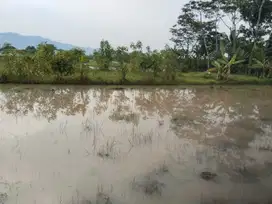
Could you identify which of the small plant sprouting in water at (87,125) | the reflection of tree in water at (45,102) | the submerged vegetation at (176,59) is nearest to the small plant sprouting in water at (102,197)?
the small plant sprouting in water at (87,125)

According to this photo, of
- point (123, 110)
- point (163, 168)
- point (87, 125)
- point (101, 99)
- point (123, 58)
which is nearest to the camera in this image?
point (163, 168)

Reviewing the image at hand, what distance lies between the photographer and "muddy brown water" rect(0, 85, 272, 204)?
3490 millimetres

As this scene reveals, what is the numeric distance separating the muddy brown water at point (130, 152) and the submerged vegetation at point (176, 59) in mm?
3826

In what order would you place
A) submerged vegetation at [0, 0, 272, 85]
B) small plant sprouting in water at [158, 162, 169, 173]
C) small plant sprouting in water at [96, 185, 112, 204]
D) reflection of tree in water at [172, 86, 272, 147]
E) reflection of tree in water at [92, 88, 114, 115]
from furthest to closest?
submerged vegetation at [0, 0, 272, 85]
reflection of tree in water at [92, 88, 114, 115]
reflection of tree in water at [172, 86, 272, 147]
small plant sprouting in water at [158, 162, 169, 173]
small plant sprouting in water at [96, 185, 112, 204]

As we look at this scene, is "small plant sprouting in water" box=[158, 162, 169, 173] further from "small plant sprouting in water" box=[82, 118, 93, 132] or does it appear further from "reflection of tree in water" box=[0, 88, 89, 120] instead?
"reflection of tree in water" box=[0, 88, 89, 120]

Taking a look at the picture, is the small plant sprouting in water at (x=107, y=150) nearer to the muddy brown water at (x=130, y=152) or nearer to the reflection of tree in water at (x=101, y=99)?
the muddy brown water at (x=130, y=152)

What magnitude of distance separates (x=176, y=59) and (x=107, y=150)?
14176mm

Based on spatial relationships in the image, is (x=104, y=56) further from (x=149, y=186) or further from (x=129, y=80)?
(x=149, y=186)

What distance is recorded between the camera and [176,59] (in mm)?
18281

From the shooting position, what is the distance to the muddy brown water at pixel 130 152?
3.49 m

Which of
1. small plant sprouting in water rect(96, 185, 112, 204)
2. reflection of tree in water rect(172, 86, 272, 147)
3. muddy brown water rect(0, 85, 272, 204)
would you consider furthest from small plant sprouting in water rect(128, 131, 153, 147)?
small plant sprouting in water rect(96, 185, 112, 204)

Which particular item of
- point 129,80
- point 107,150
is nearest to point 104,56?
point 129,80

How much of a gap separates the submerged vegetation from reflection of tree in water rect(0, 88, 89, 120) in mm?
1982

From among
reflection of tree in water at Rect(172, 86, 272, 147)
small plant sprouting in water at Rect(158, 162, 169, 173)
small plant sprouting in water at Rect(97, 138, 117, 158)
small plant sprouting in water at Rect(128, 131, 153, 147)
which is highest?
reflection of tree in water at Rect(172, 86, 272, 147)
